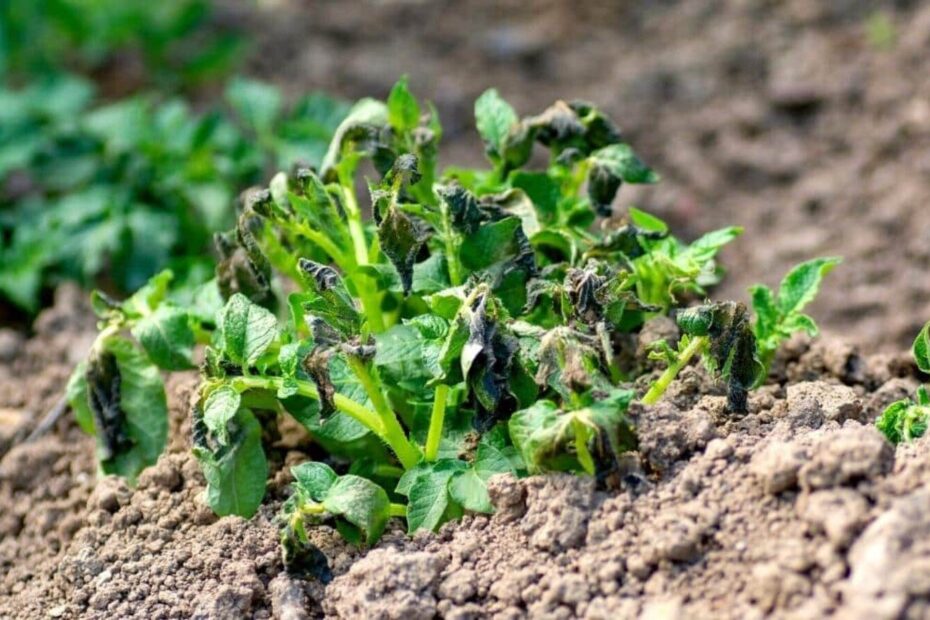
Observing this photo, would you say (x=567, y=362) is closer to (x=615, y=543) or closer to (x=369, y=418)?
(x=615, y=543)

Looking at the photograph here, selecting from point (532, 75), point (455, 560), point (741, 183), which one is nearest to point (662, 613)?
point (455, 560)

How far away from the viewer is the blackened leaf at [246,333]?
1.96 m

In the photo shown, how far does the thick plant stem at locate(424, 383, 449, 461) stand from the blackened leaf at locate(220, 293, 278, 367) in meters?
0.28

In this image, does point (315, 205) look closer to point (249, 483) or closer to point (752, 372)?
point (249, 483)

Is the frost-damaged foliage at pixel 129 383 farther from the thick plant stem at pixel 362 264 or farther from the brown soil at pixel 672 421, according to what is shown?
the thick plant stem at pixel 362 264

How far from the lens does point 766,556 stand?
66.5 inches

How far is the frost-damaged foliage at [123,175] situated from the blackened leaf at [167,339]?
0.89m

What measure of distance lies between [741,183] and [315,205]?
2075mm

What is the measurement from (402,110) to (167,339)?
0.60 m

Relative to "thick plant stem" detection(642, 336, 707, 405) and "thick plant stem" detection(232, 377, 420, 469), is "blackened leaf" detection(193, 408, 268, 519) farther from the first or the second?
"thick plant stem" detection(642, 336, 707, 405)

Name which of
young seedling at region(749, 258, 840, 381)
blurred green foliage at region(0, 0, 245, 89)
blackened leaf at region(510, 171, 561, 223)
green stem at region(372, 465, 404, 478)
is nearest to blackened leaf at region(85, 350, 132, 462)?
green stem at region(372, 465, 404, 478)

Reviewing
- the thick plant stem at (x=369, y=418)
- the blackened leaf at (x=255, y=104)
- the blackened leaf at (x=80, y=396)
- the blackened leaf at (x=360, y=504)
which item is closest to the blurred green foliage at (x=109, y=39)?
the blackened leaf at (x=255, y=104)

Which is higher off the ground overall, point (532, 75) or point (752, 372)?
point (532, 75)

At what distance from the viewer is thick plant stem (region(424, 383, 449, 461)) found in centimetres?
199
